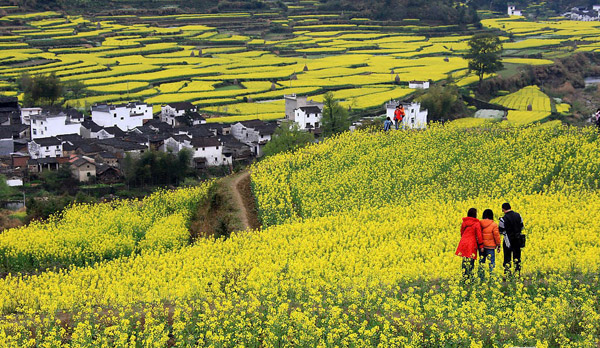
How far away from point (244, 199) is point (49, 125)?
27.9m

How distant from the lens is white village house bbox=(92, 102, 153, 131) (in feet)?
165

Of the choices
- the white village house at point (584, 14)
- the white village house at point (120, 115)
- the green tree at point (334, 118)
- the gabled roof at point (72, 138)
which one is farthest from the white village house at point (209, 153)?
the white village house at point (584, 14)

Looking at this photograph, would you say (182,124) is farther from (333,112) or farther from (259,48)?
(259,48)

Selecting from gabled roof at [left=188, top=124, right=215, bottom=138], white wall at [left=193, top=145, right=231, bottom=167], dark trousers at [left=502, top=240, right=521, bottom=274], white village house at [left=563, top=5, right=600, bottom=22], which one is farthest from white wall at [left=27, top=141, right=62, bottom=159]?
Result: white village house at [left=563, top=5, right=600, bottom=22]

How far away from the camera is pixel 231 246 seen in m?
17.9

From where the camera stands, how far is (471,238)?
1225 cm

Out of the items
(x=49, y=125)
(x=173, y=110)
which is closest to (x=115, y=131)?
(x=49, y=125)

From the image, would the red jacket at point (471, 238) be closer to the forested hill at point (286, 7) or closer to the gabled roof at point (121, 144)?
the gabled roof at point (121, 144)

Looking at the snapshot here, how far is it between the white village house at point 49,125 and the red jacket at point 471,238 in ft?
134

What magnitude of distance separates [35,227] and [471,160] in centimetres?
1635

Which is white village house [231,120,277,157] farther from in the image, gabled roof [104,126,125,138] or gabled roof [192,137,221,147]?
gabled roof [104,126,125,138]

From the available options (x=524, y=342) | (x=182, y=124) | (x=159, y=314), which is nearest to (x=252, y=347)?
(x=159, y=314)

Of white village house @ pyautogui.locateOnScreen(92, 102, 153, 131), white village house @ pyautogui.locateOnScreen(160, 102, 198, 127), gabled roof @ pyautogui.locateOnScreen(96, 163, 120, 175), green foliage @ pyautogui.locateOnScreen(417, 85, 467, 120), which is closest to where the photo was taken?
gabled roof @ pyautogui.locateOnScreen(96, 163, 120, 175)

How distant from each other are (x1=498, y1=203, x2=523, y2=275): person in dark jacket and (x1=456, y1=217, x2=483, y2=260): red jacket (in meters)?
0.48
